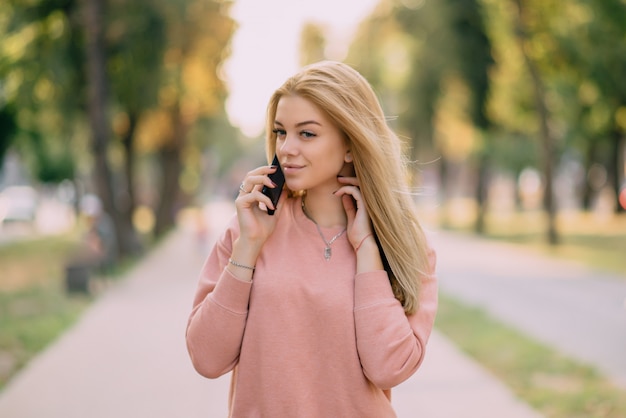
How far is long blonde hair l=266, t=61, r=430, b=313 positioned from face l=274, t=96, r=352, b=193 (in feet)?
0.10

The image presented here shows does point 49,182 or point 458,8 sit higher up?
point 458,8

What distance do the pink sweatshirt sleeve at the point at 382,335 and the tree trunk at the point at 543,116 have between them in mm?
20101

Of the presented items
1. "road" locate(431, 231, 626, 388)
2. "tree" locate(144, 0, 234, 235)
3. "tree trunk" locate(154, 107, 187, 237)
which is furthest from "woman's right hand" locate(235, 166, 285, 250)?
"tree trunk" locate(154, 107, 187, 237)

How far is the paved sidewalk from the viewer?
6152mm

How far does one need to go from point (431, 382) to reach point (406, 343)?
5007 millimetres

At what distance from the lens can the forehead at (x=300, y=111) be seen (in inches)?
95.3

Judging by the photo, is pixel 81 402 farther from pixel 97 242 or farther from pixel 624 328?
pixel 97 242

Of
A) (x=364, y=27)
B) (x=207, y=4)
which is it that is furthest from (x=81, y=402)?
(x=364, y=27)

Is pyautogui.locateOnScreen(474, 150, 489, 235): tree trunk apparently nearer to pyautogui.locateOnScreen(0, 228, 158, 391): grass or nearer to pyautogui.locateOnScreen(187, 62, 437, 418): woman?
pyautogui.locateOnScreen(0, 228, 158, 391): grass

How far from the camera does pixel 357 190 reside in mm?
2514

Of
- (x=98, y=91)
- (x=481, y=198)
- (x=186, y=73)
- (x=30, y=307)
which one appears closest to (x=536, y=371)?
(x=30, y=307)

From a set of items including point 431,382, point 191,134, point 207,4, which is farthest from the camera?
point 191,134

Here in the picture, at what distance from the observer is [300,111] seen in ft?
7.94

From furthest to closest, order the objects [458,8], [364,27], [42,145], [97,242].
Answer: [364,27] < [42,145] < [458,8] < [97,242]
